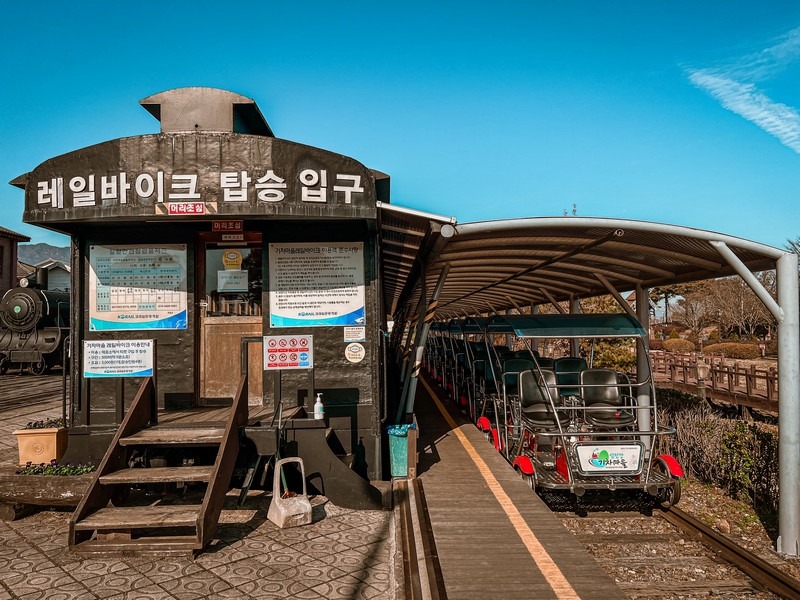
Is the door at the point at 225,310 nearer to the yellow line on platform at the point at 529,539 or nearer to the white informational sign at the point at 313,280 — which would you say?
the white informational sign at the point at 313,280

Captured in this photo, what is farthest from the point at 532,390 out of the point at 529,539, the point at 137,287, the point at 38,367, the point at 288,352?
the point at 38,367

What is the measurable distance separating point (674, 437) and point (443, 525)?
7.27 meters

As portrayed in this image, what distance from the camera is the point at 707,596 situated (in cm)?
545

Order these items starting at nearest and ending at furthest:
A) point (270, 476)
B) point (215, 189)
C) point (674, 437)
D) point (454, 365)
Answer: point (215, 189) < point (270, 476) < point (674, 437) < point (454, 365)

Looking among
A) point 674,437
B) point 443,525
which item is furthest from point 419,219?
point 674,437

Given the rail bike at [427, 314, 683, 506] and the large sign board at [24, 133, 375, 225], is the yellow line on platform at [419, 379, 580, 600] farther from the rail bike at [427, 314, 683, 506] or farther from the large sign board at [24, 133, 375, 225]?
the large sign board at [24, 133, 375, 225]

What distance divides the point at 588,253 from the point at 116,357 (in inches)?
273

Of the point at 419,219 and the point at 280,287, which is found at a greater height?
the point at 419,219

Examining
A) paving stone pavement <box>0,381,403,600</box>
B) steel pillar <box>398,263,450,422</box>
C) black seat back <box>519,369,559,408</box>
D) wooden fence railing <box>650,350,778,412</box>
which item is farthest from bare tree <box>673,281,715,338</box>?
paving stone pavement <box>0,381,403,600</box>

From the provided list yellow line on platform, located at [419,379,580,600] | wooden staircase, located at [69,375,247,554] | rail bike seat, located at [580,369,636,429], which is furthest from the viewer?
rail bike seat, located at [580,369,636,429]

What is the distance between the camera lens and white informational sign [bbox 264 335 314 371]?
21.2 ft

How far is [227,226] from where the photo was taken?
7.20m

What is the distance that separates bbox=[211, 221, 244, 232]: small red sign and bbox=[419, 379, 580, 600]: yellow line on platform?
458cm

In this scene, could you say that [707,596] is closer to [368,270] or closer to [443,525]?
[443,525]
